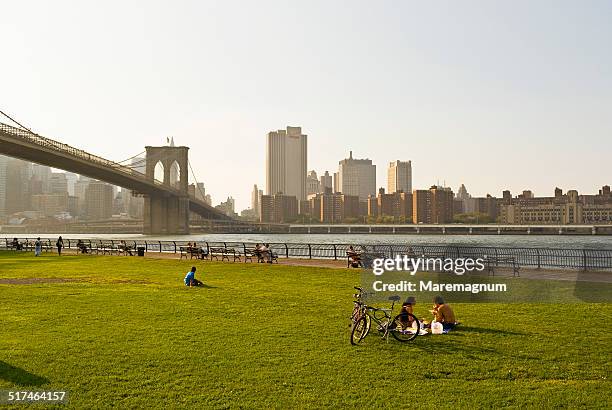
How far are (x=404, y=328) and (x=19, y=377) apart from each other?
20.0 ft

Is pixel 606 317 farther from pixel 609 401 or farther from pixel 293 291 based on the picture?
pixel 293 291

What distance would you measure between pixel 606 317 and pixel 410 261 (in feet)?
17.6

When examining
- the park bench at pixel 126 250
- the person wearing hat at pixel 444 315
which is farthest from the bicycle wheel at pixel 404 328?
the park bench at pixel 126 250

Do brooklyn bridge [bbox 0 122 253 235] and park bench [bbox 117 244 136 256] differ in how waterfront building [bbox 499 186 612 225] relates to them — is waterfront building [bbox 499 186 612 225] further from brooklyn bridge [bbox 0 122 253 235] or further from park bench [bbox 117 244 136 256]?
park bench [bbox 117 244 136 256]

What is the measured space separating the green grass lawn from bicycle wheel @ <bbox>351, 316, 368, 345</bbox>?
0.17 meters

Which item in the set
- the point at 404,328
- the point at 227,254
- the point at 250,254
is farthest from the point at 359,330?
the point at 227,254

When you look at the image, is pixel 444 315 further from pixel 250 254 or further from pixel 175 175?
pixel 175 175

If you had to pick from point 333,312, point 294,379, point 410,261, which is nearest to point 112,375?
point 294,379

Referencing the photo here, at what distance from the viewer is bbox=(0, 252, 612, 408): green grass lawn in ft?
24.3

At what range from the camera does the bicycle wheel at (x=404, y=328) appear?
10234 millimetres

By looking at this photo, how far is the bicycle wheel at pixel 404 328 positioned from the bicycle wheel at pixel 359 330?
537mm

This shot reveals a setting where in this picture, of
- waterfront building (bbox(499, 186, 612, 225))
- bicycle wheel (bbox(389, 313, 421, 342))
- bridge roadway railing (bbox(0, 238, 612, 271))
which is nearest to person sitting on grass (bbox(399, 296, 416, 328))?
bicycle wheel (bbox(389, 313, 421, 342))

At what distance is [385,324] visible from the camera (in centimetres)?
1041

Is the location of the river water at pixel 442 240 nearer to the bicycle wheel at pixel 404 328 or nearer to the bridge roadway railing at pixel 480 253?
the bridge roadway railing at pixel 480 253
